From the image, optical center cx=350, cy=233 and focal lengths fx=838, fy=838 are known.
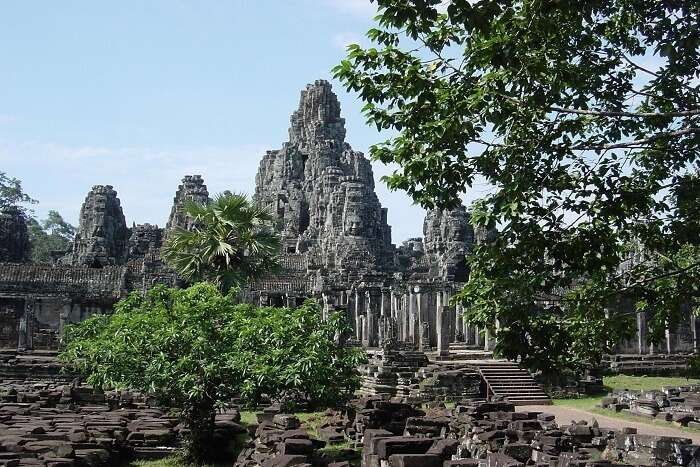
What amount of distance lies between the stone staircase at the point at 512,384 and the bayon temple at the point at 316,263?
2517 mm

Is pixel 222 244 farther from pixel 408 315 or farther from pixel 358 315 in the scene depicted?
pixel 358 315

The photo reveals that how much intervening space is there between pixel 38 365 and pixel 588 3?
22.0m

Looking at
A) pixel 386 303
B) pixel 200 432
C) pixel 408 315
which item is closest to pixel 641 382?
pixel 408 315

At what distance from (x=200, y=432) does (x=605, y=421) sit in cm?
913

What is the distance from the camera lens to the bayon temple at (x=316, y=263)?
3005cm

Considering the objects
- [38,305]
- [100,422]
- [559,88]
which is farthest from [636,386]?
[38,305]

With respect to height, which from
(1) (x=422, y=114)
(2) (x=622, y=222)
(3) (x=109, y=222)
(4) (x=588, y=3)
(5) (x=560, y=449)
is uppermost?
(3) (x=109, y=222)

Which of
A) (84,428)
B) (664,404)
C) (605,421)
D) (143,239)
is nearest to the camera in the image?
(84,428)

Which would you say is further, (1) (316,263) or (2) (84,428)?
(1) (316,263)

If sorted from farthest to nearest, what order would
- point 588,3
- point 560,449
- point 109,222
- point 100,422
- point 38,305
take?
point 109,222
point 38,305
point 100,422
point 560,449
point 588,3

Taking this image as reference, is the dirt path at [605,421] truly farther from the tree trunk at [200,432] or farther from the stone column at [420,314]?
the tree trunk at [200,432]

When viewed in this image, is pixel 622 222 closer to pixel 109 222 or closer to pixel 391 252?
pixel 391 252

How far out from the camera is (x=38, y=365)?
25.6 metres

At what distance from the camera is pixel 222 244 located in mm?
20484
